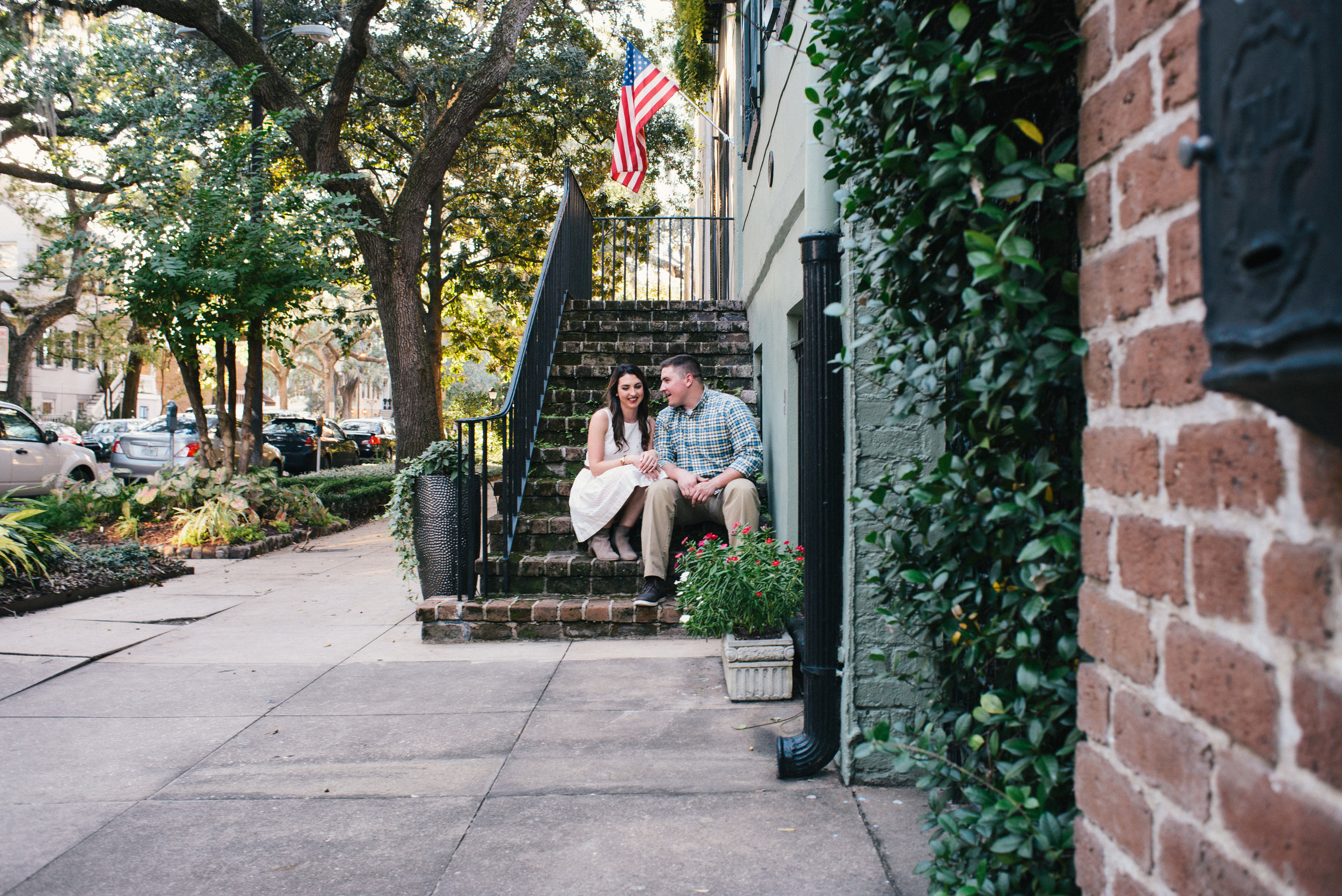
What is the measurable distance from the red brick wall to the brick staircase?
4.08 metres

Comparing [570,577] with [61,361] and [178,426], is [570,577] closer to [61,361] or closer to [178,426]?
[178,426]

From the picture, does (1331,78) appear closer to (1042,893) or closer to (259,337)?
(1042,893)

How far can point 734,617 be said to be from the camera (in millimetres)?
4125

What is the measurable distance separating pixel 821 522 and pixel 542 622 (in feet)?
8.69

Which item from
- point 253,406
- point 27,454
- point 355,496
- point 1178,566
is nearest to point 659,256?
point 253,406

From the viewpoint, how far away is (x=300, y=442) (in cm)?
2164

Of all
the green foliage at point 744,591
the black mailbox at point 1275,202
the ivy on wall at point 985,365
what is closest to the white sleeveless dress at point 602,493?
the green foliage at point 744,591

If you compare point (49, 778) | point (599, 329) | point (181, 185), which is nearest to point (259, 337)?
point (181, 185)

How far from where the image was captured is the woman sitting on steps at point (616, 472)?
5723 millimetres

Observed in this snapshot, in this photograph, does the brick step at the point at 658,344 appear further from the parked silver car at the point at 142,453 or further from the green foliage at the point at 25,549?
the parked silver car at the point at 142,453

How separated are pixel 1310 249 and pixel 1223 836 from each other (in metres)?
0.68

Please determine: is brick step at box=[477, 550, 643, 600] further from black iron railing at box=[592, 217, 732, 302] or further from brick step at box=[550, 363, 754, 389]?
black iron railing at box=[592, 217, 732, 302]

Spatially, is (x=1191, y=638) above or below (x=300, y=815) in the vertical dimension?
above

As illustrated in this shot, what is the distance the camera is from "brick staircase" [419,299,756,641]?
17.4ft
